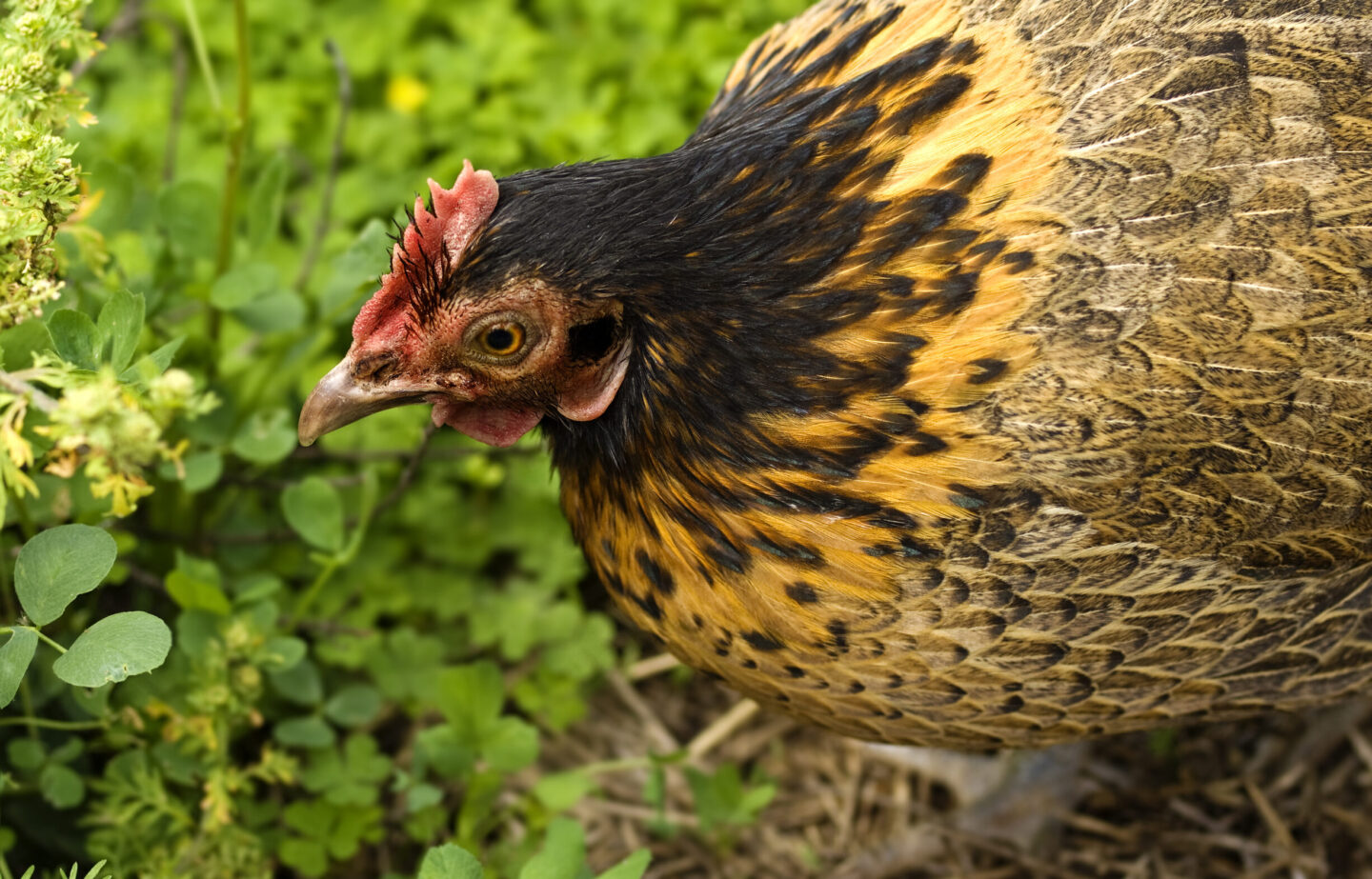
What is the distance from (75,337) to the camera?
1.62 m

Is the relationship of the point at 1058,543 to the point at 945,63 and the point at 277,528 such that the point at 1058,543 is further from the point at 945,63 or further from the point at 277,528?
the point at 277,528

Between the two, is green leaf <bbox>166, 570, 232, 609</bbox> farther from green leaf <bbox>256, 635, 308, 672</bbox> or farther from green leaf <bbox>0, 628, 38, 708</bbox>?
green leaf <bbox>0, 628, 38, 708</bbox>

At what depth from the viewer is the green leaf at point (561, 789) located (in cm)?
232

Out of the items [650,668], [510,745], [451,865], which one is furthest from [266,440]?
[650,668]

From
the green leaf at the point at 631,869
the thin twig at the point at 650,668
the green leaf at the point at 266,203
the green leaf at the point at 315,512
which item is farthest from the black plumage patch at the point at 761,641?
the green leaf at the point at 266,203

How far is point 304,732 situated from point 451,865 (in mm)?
729

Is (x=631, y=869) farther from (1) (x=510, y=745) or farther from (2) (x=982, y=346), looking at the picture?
(2) (x=982, y=346)

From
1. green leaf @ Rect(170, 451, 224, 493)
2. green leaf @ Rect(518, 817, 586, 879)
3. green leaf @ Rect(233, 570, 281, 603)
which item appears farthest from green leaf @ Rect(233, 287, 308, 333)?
green leaf @ Rect(518, 817, 586, 879)

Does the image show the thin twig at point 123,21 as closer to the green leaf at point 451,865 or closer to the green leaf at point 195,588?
the green leaf at point 195,588

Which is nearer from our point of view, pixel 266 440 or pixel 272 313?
pixel 266 440

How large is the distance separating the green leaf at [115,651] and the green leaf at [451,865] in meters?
0.45

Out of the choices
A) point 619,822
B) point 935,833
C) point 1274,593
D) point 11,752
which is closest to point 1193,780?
point 935,833

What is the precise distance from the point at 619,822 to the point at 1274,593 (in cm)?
152

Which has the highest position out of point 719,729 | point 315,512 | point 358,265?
point 358,265
